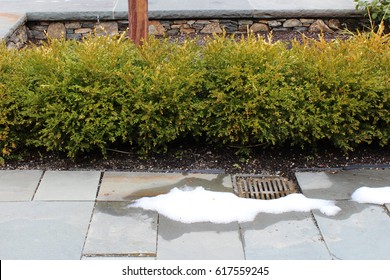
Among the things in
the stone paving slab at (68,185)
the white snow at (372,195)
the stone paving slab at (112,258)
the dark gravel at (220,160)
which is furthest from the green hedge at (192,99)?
the stone paving slab at (112,258)

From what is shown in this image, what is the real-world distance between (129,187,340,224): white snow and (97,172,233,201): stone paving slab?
9 cm

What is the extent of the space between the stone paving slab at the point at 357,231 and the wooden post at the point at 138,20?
226cm

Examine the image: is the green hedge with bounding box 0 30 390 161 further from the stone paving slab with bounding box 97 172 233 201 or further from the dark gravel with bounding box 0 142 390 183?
the stone paving slab with bounding box 97 172 233 201

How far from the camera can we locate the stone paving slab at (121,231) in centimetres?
320

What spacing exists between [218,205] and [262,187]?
0.45m

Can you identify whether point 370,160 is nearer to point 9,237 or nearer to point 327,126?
point 327,126

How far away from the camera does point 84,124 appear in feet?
13.4

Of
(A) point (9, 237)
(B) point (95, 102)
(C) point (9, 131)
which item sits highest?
(B) point (95, 102)

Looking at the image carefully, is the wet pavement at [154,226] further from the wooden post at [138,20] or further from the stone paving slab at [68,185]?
the wooden post at [138,20]

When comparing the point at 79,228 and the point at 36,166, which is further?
the point at 36,166

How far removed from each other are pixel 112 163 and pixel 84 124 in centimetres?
39

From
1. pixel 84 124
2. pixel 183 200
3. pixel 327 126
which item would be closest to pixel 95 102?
pixel 84 124

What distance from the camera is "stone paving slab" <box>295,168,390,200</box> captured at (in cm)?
384

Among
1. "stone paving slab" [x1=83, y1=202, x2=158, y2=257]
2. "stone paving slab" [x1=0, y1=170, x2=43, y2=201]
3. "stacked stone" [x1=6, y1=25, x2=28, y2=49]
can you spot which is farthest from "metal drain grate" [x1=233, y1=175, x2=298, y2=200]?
"stacked stone" [x1=6, y1=25, x2=28, y2=49]
